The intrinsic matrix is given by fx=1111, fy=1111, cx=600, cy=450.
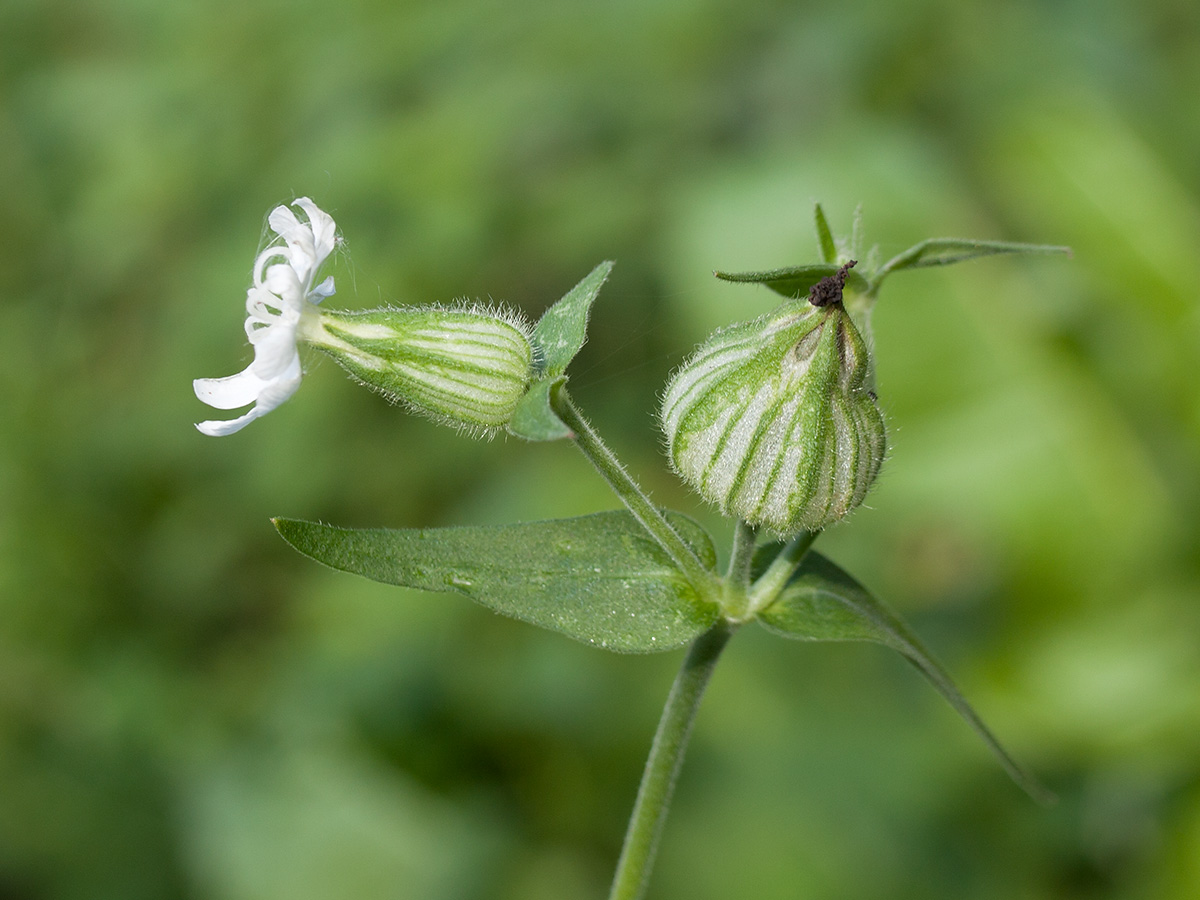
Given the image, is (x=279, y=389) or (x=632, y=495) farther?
(x=632, y=495)

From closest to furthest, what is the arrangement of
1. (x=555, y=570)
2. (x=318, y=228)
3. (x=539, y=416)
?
(x=539, y=416)
(x=318, y=228)
(x=555, y=570)

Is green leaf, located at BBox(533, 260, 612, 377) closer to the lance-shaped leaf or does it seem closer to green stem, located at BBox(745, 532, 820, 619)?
the lance-shaped leaf

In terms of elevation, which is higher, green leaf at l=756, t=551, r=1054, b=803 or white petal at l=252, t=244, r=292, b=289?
white petal at l=252, t=244, r=292, b=289

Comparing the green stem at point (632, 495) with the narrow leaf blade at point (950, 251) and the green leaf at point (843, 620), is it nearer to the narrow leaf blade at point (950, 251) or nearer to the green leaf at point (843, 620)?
the green leaf at point (843, 620)

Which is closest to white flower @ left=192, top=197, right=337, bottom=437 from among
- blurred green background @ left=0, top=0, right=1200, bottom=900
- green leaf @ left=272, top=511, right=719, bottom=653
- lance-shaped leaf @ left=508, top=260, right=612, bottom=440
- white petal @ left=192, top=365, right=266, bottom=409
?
white petal @ left=192, top=365, right=266, bottom=409

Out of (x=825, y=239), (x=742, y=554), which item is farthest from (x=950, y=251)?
(x=742, y=554)

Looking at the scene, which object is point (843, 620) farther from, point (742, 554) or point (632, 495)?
point (632, 495)

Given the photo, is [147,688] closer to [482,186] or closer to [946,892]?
[482,186]
